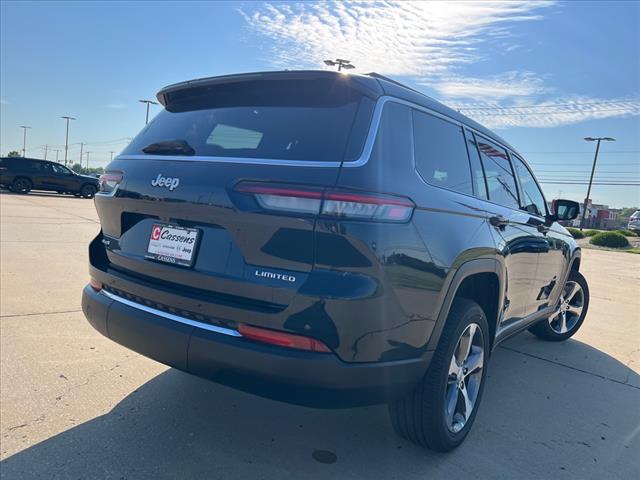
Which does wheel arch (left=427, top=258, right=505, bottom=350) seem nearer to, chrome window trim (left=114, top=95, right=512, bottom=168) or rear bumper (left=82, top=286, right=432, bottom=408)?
rear bumper (left=82, top=286, right=432, bottom=408)

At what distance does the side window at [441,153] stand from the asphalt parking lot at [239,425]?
1.50 metres

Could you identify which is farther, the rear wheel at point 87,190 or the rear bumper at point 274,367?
the rear wheel at point 87,190

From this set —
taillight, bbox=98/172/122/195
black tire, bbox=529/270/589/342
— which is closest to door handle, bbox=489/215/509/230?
taillight, bbox=98/172/122/195

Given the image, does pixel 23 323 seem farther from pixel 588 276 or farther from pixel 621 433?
pixel 588 276

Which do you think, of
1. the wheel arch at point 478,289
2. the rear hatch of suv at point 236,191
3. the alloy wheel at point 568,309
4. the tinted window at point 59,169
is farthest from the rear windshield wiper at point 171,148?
the tinted window at point 59,169

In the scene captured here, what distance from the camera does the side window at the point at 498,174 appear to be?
335 cm

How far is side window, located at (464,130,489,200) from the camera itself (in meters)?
3.09

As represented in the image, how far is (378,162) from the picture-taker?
2.09 metres

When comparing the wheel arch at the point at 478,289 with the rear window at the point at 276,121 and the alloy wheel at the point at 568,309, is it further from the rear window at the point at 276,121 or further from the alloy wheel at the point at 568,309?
the alloy wheel at the point at 568,309

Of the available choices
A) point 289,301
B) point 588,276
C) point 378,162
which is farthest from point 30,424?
point 588,276

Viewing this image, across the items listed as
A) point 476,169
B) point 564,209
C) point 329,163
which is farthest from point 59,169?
point 329,163

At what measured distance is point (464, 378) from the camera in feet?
9.45

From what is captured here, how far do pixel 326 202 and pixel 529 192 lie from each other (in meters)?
2.89

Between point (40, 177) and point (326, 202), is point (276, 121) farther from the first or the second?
point (40, 177)
